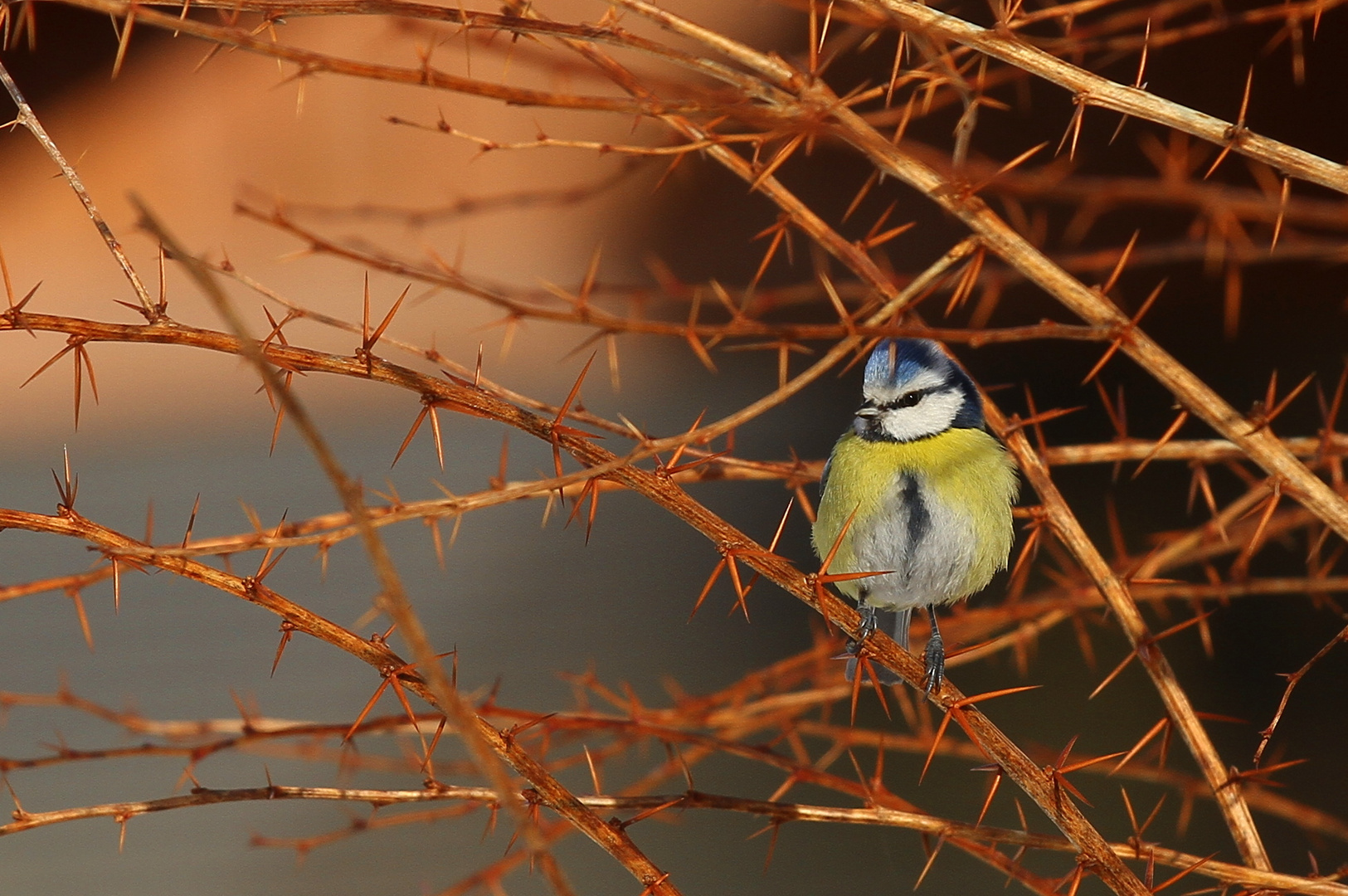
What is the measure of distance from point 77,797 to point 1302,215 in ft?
8.16

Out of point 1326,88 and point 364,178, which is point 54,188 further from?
point 1326,88

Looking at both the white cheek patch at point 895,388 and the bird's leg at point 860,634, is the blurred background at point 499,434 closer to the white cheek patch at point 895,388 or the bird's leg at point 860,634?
the white cheek patch at point 895,388

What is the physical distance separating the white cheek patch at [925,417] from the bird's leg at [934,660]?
0.44 ft

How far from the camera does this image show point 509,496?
0.62m

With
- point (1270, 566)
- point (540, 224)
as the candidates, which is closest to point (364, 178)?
point (540, 224)

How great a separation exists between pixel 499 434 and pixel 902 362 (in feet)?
12.1

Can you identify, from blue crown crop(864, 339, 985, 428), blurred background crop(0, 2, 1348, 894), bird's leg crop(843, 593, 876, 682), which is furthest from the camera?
blurred background crop(0, 2, 1348, 894)

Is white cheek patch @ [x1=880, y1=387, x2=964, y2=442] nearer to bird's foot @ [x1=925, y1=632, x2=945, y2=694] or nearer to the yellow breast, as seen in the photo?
the yellow breast

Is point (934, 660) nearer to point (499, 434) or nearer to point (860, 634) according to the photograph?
point (860, 634)

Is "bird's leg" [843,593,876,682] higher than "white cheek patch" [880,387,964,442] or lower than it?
lower

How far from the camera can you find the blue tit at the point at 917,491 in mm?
846

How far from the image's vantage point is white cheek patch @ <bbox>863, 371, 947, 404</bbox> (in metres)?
0.84

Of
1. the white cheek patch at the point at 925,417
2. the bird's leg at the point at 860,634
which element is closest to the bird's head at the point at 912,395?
the white cheek patch at the point at 925,417

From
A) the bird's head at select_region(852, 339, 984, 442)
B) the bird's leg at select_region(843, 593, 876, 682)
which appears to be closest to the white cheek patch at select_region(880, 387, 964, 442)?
the bird's head at select_region(852, 339, 984, 442)
